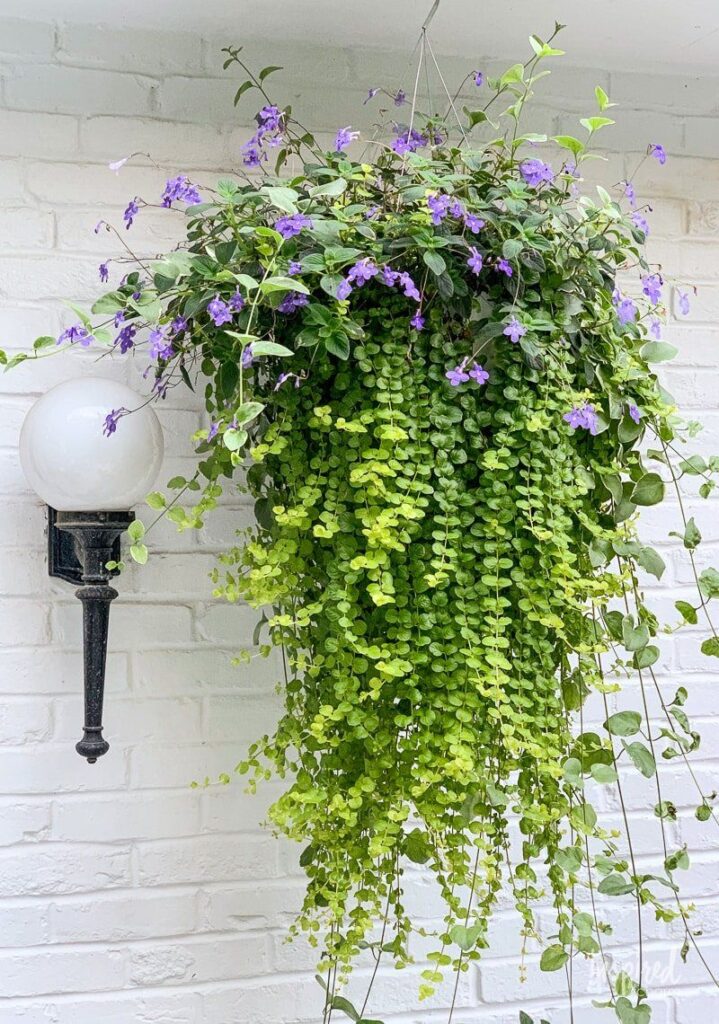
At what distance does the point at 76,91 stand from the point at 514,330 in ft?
2.47

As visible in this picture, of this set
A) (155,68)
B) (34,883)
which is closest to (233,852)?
(34,883)

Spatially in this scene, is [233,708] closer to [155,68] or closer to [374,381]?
[374,381]

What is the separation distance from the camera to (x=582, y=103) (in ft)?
5.03

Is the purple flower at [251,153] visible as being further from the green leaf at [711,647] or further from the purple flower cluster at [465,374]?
the green leaf at [711,647]

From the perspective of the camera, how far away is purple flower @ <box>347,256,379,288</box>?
101 cm

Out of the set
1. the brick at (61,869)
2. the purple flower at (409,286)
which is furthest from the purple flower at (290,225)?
the brick at (61,869)

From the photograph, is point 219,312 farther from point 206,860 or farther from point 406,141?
point 206,860

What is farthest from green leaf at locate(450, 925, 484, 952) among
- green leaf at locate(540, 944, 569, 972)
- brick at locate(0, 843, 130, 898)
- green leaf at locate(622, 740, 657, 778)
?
brick at locate(0, 843, 130, 898)

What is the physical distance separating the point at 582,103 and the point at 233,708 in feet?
3.48

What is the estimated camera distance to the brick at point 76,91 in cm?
134

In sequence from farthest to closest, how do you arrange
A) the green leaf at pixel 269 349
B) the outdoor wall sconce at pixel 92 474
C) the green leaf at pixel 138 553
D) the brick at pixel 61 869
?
the brick at pixel 61 869, the outdoor wall sconce at pixel 92 474, the green leaf at pixel 138 553, the green leaf at pixel 269 349

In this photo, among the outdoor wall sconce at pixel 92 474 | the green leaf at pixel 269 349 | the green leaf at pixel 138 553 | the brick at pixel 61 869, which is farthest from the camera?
the brick at pixel 61 869

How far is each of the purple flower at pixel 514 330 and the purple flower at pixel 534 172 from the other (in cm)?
17

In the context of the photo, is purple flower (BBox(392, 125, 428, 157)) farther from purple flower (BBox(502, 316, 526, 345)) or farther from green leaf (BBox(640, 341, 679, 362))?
green leaf (BBox(640, 341, 679, 362))
